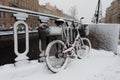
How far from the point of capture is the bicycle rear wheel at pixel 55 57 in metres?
2.60

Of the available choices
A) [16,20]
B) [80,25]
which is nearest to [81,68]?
[80,25]

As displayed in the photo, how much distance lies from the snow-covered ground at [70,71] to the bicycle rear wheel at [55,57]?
9 centimetres

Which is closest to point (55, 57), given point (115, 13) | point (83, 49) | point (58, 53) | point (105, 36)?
point (58, 53)

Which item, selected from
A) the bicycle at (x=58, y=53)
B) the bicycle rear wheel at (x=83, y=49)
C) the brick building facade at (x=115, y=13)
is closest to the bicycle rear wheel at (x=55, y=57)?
the bicycle at (x=58, y=53)

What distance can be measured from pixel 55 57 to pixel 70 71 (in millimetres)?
321

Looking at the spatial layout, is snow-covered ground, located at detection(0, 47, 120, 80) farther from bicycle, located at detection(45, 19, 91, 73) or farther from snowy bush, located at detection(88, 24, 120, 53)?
snowy bush, located at detection(88, 24, 120, 53)

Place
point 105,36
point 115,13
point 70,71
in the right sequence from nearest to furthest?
point 70,71 → point 105,36 → point 115,13

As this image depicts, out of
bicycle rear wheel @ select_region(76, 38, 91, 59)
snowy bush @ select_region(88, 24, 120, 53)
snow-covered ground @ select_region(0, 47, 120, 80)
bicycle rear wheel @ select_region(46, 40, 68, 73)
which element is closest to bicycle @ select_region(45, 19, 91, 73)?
bicycle rear wheel @ select_region(46, 40, 68, 73)

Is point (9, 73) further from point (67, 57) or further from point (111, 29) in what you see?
point (111, 29)

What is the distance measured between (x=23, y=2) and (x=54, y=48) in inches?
1276

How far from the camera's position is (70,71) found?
277 cm

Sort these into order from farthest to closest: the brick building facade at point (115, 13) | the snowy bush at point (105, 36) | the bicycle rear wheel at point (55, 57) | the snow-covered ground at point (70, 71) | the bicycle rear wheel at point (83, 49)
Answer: the brick building facade at point (115, 13) → the snowy bush at point (105, 36) → the bicycle rear wheel at point (83, 49) → the bicycle rear wheel at point (55, 57) → the snow-covered ground at point (70, 71)

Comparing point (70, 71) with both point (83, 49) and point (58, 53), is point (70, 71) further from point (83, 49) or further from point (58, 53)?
point (83, 49)

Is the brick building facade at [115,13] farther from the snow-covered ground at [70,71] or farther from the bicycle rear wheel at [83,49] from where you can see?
the snow-covered ground at [70,71]
